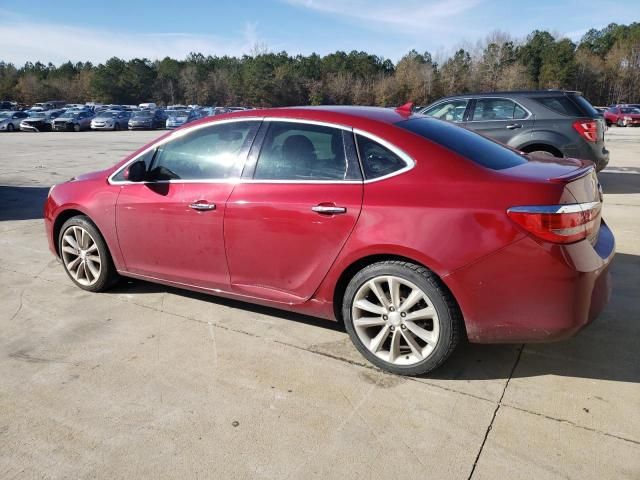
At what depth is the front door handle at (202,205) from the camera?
365cm

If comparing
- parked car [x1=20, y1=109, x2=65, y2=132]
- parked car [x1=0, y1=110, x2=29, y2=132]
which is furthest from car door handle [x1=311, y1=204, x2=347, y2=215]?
parked car [x1=0, y1=110, x2=29, y2=132]

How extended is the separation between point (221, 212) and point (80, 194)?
5.49 feet

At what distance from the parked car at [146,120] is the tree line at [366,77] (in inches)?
1550

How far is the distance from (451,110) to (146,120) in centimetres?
3195

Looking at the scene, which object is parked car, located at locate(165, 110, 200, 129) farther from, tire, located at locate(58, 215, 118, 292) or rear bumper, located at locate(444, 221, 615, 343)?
rear bumper, located at locate(444, 221, 615, 343)

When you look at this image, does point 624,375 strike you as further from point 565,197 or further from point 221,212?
point 221,212

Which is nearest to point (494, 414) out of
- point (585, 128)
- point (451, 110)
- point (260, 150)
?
point (260, 150)

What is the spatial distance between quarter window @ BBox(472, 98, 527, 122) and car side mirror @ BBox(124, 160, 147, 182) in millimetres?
6751

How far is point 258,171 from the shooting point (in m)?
3.57

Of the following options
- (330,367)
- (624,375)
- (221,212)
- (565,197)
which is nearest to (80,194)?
(221,212)

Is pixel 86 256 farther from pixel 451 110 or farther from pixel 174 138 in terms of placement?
pixel 451 110

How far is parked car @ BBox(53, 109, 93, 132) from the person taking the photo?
114 feet

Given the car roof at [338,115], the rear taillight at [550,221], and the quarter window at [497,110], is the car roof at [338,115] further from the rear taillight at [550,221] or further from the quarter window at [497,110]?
the quarter window at [497,110]

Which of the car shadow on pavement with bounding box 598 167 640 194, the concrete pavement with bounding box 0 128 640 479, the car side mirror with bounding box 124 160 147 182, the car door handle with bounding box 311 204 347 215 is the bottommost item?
the car shadow on pavement with bounding box 598 167 640 194
